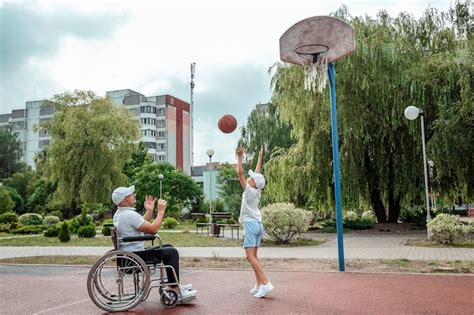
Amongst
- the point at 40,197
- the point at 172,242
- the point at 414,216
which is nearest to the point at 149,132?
the point at 40,197

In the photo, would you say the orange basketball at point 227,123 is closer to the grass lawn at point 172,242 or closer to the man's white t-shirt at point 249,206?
the man's white t-shirt at point 249,206

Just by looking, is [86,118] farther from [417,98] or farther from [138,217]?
[138,217]

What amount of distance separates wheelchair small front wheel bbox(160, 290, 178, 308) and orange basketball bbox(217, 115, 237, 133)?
3954 millimetres

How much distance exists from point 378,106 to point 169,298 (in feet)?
47.3

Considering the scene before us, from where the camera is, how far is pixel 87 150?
105ft

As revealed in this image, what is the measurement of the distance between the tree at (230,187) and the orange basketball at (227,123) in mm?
27736

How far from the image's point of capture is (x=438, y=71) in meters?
17.4

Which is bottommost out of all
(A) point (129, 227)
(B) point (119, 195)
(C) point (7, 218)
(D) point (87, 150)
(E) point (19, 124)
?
(C) point (7, 218)

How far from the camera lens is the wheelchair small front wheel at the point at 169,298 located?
5320 millimetres

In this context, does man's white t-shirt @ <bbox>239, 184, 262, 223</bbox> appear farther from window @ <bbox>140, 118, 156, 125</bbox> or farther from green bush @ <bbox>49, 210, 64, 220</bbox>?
window @ <bbox>140, 118, 156, 125</bbox>

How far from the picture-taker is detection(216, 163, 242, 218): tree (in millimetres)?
38281

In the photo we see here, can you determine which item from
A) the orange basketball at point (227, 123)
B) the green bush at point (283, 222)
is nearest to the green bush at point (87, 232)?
the green bush at point (283, 222)

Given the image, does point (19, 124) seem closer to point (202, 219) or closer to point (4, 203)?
point (4, 203)

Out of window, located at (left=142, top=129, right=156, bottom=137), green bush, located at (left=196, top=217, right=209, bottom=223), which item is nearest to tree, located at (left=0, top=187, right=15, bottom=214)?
green bush, located at (left=196, top=217, right=209, bottom=223)
